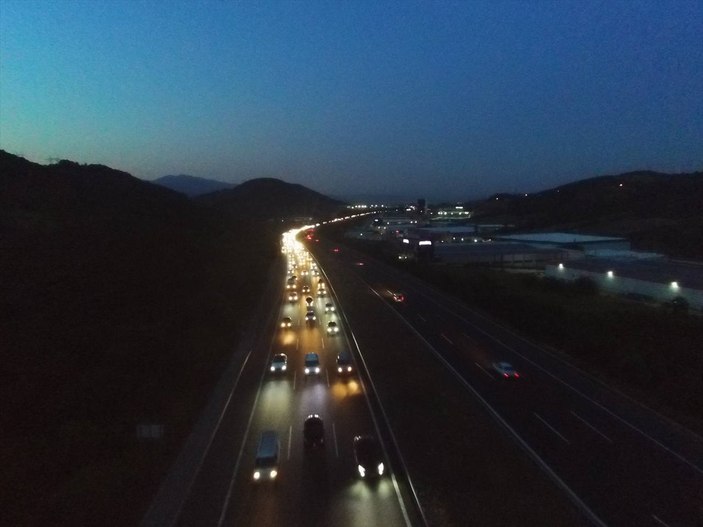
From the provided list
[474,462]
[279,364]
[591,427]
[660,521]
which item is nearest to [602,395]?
[591,427]

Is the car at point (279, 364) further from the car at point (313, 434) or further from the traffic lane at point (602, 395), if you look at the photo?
the traffic lane at point (602, 395)

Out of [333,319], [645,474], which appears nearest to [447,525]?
[645,474]

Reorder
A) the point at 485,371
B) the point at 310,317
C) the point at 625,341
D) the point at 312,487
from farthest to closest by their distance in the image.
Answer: the point at 310,317
the point at 625,341
the point at 485,371
the point at 312,487

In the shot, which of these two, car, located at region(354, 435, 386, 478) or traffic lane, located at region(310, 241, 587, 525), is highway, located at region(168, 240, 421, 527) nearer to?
car, located at region(354, 435, 386, 478)

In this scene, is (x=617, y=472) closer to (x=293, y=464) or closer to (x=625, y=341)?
(x=293, y=464)

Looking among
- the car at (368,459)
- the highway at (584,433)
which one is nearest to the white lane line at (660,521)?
the highway at (584,433)

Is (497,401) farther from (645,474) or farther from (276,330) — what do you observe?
(276,330)
